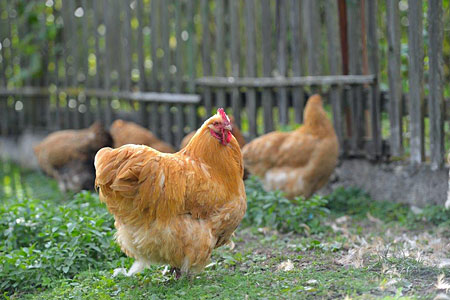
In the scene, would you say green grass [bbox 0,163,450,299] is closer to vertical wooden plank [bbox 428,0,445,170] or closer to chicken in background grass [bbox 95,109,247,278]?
chicken in background grass [bbox 95,109,247,278]

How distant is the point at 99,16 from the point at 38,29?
1583 mm

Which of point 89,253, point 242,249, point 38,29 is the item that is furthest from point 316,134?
point 38,29

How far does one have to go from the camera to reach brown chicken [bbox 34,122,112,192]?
8.42 metres

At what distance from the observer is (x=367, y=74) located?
283 inches

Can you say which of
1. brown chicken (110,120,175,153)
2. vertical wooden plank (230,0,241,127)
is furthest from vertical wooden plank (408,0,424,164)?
brown chicken (110,120,175,153)

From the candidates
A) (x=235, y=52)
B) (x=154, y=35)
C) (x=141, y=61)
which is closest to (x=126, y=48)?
(x=141, y=61)

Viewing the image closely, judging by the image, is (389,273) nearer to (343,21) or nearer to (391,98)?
(391,98)

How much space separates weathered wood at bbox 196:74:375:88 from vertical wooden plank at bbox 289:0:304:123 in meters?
0.12

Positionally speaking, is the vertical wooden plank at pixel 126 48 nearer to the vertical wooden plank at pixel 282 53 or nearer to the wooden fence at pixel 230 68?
the wooden fence at pixel 230 68

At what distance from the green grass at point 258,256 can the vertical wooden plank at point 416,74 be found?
81 centimetres

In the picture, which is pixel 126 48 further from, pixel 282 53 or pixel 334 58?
pixel 334 58

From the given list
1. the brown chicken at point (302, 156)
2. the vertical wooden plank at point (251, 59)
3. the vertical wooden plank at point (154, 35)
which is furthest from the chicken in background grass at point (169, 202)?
the vertical wooden plank at point (154, 35)

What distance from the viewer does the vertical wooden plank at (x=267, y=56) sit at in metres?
7.64

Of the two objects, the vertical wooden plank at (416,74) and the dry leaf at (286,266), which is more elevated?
the vertical wooden plank at (416,74)
